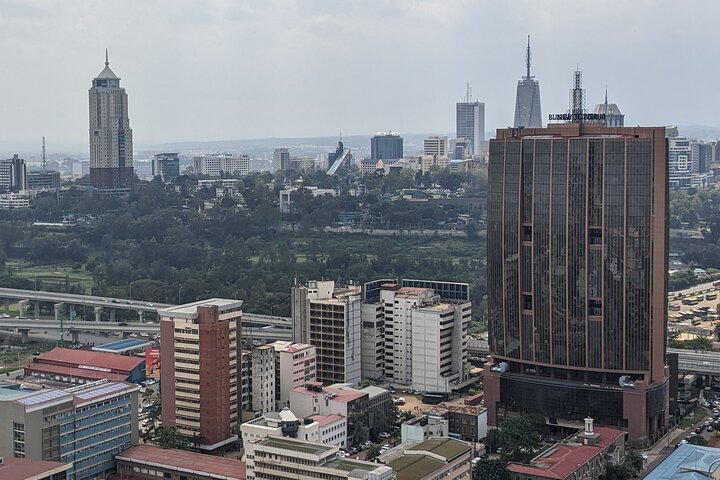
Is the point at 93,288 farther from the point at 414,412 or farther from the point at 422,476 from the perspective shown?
the point at 422,476

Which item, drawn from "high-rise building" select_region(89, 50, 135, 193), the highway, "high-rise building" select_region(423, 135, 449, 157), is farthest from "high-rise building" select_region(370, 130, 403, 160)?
the highway

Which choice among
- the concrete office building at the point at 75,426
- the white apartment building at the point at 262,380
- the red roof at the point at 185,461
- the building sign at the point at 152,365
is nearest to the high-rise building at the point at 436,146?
the building sign at the point at 152,365

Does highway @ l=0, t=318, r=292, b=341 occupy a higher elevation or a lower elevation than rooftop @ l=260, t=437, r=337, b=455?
lower

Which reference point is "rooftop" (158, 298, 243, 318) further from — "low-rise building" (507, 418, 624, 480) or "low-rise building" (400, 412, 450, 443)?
"low-rise building" (507, 418, 624, 480)

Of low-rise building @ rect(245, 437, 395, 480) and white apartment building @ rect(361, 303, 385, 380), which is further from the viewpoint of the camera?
white apartment building @ rect(361, 303, 385, 380)

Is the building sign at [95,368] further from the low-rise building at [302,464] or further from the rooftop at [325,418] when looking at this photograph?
the low-rise building at [302,464]

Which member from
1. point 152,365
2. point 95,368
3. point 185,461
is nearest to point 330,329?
point 152,365

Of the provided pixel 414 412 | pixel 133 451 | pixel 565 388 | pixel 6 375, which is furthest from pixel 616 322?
pixel 6 375
